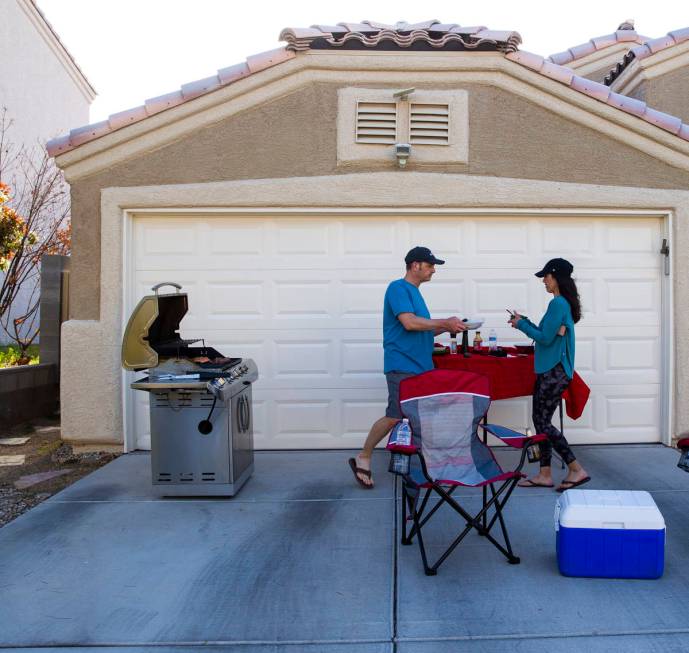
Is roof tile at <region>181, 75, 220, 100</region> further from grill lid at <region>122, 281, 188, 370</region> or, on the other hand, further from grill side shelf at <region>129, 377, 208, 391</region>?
grill side shelf at <region>129, 377, 208, 391</region>

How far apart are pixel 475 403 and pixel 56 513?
3145 mm

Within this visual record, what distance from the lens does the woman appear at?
5.78 meters

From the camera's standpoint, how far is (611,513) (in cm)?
427

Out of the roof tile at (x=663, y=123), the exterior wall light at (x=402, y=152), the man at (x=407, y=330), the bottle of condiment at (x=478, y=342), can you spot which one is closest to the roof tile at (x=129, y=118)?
the exterior wall light at (x=402, y=152)

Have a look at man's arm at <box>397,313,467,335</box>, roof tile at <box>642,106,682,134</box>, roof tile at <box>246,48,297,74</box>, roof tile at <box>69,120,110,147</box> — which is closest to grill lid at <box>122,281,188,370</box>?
man's arm at <box>397,313,467,335</box>

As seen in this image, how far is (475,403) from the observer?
17.1 ft

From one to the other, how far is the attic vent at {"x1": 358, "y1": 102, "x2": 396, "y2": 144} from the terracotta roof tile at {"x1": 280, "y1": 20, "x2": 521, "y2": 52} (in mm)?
577

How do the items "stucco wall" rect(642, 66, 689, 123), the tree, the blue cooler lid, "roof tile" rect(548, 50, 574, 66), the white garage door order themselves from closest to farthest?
1. the blue cooler lid
2. the white garage door
3. the tree
4. "stucco wall" rect(642, 66, 689, 123)
5. "roof tile" rect(548, 50, 574, 66)

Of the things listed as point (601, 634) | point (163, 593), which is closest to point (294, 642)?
point (163, 593)

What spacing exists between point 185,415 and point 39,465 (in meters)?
2.31

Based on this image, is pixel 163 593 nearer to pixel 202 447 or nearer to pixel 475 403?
pixel 202 447

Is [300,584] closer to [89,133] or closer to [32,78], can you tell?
[89,133]

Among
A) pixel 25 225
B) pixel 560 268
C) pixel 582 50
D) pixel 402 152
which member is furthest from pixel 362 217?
pixel 582 50

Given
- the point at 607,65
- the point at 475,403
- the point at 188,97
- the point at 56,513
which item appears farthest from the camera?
the point at 607,65
